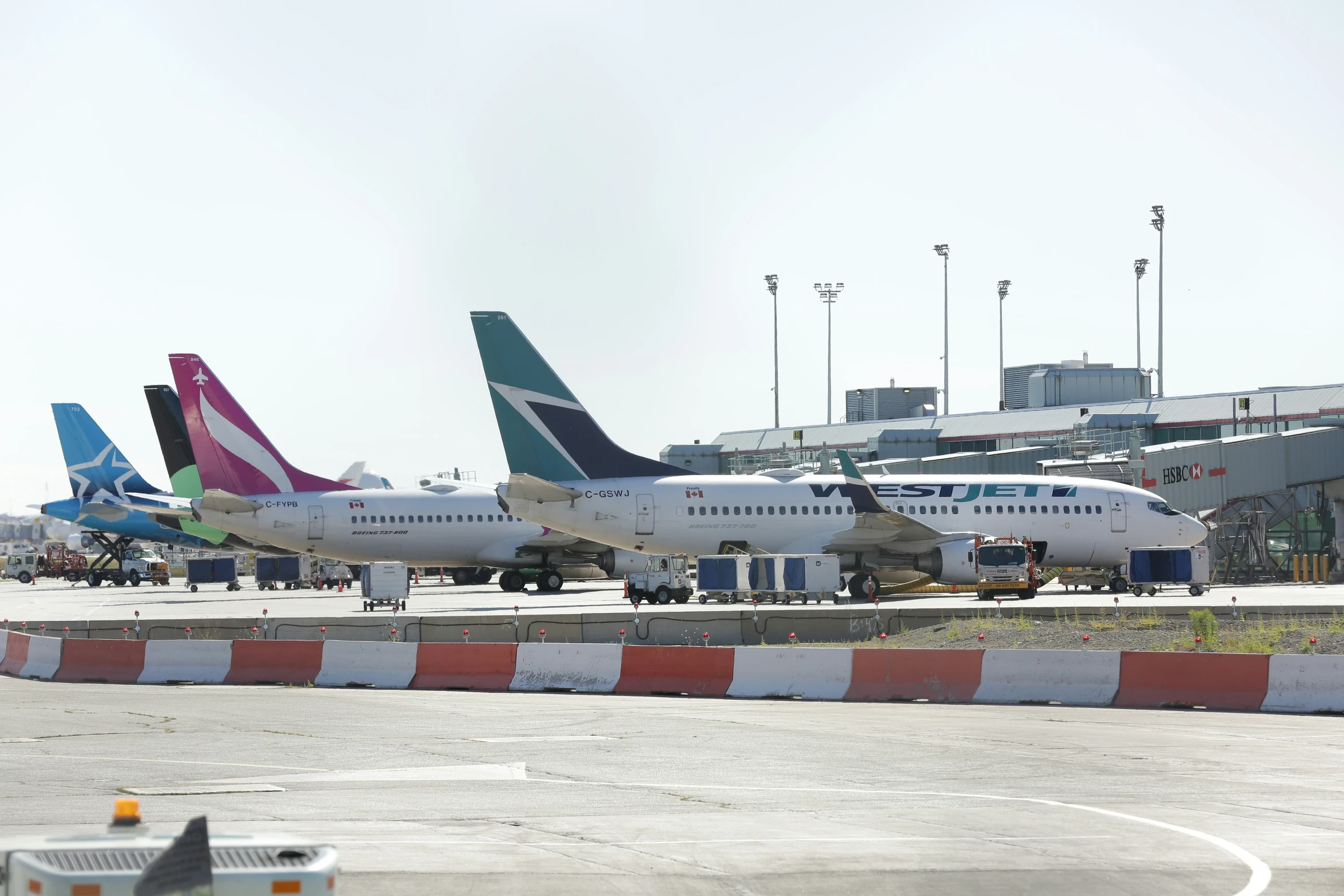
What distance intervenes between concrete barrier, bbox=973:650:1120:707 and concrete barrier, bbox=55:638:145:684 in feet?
46.5

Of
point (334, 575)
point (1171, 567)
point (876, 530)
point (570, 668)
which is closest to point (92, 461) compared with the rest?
point (334, 575)

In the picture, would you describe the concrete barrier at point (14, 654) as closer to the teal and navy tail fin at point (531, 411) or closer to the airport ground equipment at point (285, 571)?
the teal and navy tail fin at point (531, 411)

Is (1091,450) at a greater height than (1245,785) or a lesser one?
greater

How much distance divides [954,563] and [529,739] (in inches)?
1005

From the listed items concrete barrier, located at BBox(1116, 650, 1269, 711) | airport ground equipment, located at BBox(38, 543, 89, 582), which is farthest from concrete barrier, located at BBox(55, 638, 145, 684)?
airport ground equipment, located at BBox(38, 543, 89, 582)

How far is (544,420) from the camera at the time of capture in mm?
40844

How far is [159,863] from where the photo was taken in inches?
179

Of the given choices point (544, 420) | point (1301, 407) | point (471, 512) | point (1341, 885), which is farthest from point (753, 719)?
point (1301, 407)

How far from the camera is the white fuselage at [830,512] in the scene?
41031mm

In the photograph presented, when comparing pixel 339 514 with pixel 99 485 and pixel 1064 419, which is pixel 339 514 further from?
pixel 1064 419

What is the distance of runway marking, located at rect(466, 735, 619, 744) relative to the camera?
1584 cm

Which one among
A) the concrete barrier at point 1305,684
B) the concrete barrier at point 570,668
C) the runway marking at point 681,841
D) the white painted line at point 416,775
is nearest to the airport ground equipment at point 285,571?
the concrete barrier at point 570,668

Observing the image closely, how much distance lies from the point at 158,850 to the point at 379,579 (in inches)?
1458

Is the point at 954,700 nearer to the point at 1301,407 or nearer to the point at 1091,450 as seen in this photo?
the point at 1091,450
